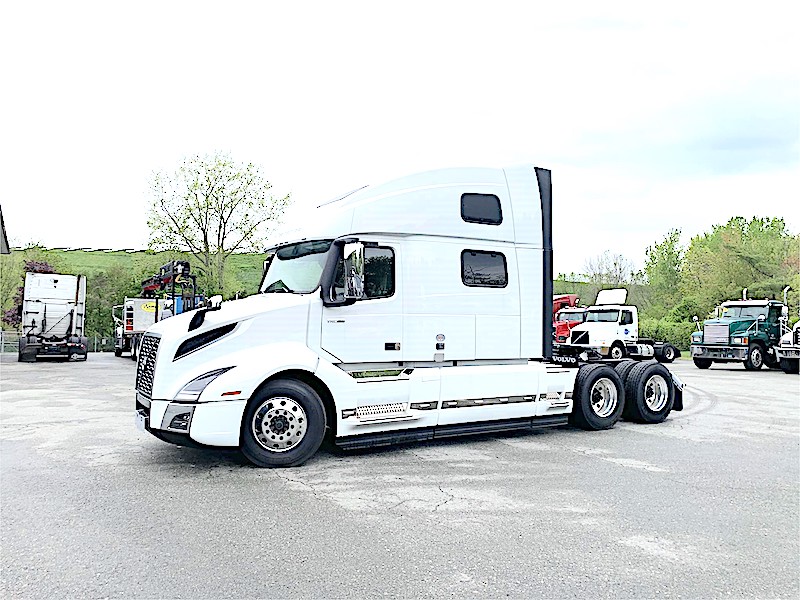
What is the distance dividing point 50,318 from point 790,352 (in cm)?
2764

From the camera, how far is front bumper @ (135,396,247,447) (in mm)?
7164

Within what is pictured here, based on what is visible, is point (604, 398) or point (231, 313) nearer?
point (231, 313)

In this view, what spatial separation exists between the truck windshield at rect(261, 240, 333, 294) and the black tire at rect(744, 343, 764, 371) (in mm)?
22500

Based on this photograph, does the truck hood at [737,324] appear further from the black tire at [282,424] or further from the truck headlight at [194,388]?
the truck headlight at [194,388]

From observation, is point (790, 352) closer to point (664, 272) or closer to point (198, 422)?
point (198, 422)

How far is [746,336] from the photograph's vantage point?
26562 millimetres

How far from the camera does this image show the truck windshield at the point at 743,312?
89.4 ft

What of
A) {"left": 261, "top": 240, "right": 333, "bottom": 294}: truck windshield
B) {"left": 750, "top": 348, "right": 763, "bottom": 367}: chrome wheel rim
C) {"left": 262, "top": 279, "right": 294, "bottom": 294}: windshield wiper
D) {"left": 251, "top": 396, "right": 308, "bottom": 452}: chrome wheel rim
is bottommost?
{"left": 251, "top": 396, "right": 308, "bottom": 452}: chrome wheel rim

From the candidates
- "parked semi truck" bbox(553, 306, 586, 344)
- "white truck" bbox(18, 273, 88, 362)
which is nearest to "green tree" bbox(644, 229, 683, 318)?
"parked semi truck" bbox(553, 306, 586, 344)

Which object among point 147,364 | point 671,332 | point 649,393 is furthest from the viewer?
point 671,332

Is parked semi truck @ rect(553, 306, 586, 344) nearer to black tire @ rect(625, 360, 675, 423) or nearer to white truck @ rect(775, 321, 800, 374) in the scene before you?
white truck @ rect(775, 321, 800, 374)

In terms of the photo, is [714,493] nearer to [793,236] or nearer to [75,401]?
[75,401]

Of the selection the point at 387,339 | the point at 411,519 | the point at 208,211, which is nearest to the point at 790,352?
the point at 387,339

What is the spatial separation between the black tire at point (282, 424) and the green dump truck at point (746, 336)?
22964mm
